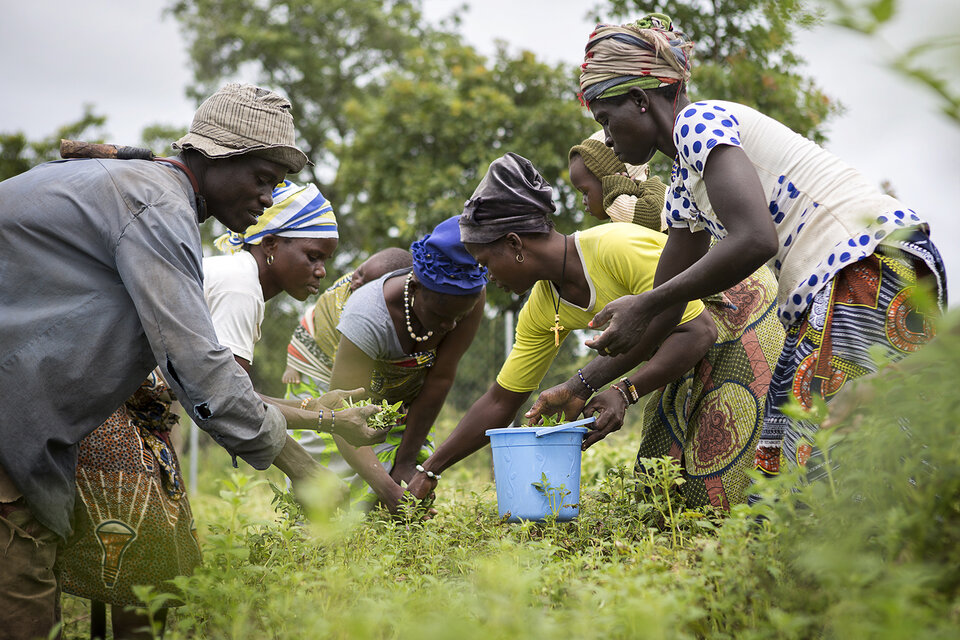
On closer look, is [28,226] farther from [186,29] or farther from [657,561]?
[186,29]

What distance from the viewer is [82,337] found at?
2.41 m

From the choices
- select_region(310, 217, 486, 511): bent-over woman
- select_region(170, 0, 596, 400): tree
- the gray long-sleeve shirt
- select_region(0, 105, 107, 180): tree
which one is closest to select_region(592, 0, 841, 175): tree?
select_region(170, 0, 596, 400): tree

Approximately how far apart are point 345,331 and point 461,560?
172cm

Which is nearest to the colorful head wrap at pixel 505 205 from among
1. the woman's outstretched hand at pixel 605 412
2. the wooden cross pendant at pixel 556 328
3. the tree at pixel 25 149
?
the wooden cross pendant at pixel 556 328

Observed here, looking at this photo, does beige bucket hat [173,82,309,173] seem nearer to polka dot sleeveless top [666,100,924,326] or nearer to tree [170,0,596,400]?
polka dot sleeveless top [666,100,924,326]

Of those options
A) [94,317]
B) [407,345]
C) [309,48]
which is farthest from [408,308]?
[309,48]

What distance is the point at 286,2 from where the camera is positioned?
19.4m

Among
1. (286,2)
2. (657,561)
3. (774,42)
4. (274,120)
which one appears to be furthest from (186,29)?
(657,561)

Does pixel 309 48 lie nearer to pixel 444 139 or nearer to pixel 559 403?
pixel 444 139

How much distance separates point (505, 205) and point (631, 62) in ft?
3.04

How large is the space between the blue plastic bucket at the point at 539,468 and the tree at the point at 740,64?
15.2ft

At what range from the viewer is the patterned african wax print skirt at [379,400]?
14.8ft

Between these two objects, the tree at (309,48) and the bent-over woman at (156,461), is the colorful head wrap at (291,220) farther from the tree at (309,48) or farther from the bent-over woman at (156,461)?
the tree at (309,48)

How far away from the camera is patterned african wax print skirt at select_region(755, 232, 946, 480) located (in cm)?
232
